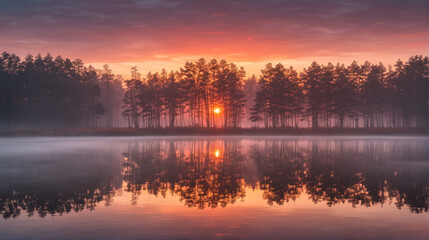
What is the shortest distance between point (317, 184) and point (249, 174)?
5887 mm

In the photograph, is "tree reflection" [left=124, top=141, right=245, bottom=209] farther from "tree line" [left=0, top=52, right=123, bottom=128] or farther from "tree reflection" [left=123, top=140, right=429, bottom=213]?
"tree line" [left=0, top=52, right=123, bottom=128]

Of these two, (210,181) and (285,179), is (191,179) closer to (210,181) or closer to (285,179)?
(210,181)

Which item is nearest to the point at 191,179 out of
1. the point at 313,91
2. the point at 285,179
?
the point at 285,179

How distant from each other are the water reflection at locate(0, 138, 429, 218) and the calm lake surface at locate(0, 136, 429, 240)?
6 cm

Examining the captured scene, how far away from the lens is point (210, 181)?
2608 centimetres

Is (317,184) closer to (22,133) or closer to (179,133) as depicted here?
(179,133)

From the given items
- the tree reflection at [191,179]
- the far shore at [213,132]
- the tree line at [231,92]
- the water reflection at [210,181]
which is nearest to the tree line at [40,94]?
the tree line at [231,92]

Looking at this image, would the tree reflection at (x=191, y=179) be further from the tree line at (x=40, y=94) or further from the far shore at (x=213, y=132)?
the tree line at (x=40, y=94)

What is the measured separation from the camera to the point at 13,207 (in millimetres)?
18891

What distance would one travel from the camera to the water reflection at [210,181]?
20125 mm

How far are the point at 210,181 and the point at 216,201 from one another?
6.04m

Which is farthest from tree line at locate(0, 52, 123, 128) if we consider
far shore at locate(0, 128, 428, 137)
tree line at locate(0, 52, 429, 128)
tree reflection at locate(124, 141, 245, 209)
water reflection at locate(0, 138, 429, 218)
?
tree reflection at locate(124, 141, 245, 209)

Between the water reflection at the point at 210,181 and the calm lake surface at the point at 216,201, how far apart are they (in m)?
0.06

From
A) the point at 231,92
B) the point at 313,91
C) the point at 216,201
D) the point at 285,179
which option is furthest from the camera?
the point at 231,92
